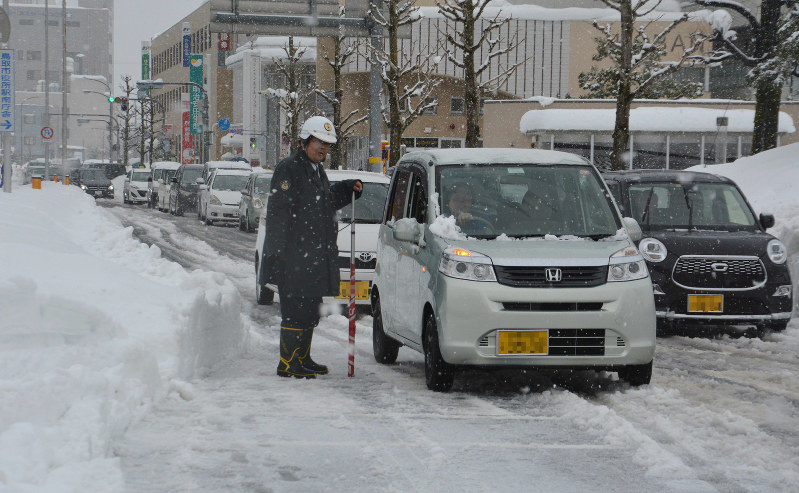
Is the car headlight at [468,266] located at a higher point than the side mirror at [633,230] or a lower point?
lower

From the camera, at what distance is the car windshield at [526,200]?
7898mm

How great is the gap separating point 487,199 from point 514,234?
0.39 metres

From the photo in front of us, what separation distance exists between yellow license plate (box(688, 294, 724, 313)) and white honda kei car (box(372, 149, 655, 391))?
2.58 meters

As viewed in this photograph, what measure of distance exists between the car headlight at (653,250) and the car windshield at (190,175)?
3332 cm

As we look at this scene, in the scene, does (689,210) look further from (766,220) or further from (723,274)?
(723,274)

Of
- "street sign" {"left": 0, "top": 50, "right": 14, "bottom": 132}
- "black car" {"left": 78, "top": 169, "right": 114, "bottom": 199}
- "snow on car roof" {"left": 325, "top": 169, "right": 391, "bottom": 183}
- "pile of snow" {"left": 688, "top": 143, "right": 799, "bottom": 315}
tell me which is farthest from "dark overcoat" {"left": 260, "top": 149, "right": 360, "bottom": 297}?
"black car" {"left": 78, "top": 169, "right": 114, "bottom": 199}

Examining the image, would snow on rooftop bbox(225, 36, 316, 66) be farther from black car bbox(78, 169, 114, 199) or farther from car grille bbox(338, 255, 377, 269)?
car grille bbox(338, 255, 377, 269)

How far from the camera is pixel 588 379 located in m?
8.28

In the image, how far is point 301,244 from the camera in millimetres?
7965

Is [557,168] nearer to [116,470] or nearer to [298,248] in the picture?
[298,248]

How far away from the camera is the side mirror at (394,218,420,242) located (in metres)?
7.99

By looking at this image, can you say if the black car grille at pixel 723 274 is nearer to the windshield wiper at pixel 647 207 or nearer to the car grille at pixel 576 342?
the windshield wiper at pixel 647 207

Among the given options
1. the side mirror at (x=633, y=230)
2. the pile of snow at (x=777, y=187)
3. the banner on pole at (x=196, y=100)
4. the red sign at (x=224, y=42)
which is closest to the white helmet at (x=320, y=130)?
the side mirror at (x=633, y=230)

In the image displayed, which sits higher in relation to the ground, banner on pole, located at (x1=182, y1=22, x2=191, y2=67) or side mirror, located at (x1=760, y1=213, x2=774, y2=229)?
banner on pole, located at (x1=182, y1=22, x2=191, y2=67)
